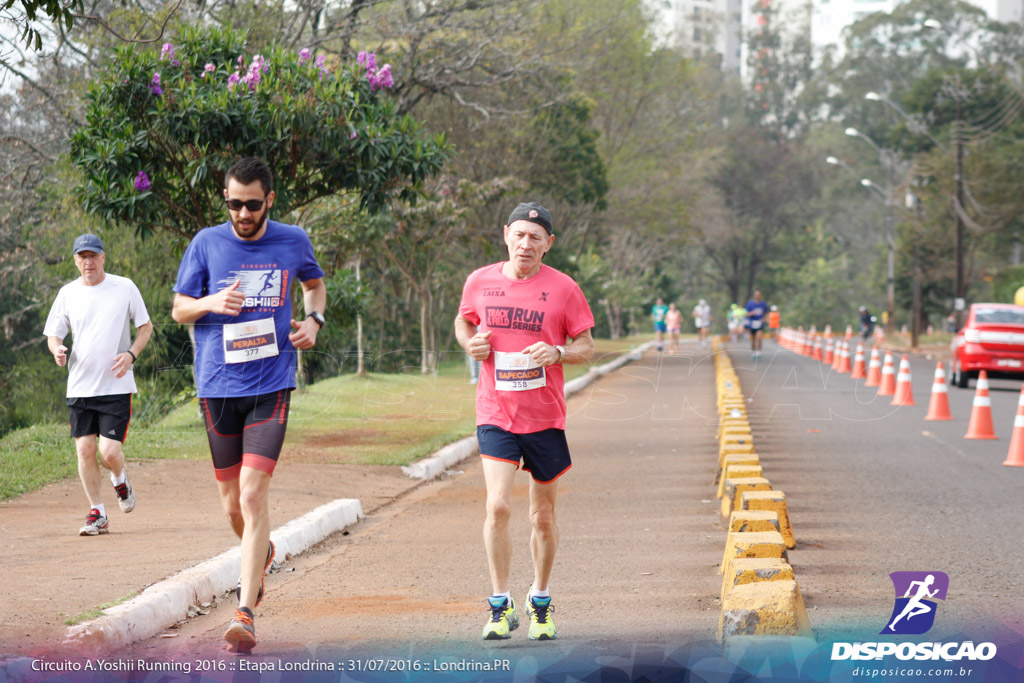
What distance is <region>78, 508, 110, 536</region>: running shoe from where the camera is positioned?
7961 millimetres

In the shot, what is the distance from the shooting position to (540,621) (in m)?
5.49

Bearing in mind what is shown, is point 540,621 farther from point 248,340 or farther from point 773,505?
point 773,505

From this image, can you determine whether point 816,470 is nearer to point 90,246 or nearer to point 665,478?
point 665,478

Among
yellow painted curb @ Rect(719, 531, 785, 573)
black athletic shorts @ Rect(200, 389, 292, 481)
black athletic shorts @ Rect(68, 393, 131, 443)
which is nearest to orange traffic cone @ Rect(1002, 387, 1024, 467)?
yellow painted curb @ Rect(719, 531, 785, 573)

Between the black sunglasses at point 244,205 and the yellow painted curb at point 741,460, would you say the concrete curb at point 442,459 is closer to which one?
the yellow painted curb at point 741,460

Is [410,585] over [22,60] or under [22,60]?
under

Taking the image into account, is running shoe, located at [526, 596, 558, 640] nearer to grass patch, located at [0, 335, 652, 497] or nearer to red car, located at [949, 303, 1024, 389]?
grass patch, located at [0, 335, 652, 497]

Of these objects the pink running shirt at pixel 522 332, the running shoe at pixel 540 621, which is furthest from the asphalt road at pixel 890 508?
the pink running shirt at pixel 522 332

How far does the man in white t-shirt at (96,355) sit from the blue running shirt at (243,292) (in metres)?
2.67

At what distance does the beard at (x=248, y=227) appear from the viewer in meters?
5.60

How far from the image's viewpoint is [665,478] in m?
11.8

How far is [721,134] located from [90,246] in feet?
223

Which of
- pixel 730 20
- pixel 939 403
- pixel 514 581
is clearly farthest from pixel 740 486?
pixel 730 20

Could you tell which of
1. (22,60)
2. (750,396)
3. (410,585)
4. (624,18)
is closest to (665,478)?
(410,585)
